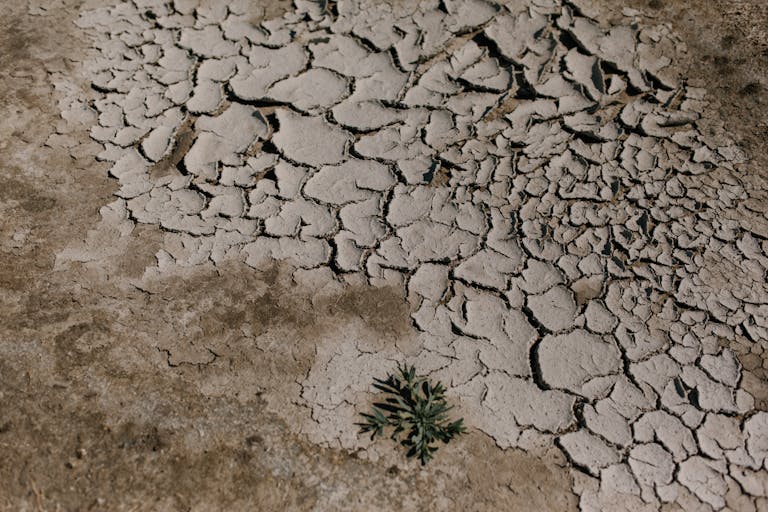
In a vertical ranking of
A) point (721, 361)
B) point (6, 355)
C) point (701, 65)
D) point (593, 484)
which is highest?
point (701, 65)

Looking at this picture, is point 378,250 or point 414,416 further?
point 378,250

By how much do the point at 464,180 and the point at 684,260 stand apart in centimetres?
79

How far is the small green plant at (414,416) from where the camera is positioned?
210 cm

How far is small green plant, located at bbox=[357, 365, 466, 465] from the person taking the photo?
210cm

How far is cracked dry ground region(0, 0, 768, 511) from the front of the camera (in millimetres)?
2064

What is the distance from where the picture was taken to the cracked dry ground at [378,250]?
2064mm

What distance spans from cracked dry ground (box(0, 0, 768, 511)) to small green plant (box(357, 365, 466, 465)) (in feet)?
0.14

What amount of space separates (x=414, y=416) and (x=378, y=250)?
25.2 inches

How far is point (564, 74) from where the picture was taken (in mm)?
3102

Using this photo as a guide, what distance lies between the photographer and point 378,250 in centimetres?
258

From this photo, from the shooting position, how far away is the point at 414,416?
7.04 ft

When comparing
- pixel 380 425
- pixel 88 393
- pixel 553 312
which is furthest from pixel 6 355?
pixel 553 312

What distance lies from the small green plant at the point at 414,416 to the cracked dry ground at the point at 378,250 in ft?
0.14

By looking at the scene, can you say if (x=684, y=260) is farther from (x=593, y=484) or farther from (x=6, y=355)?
(x=6, y=355)
